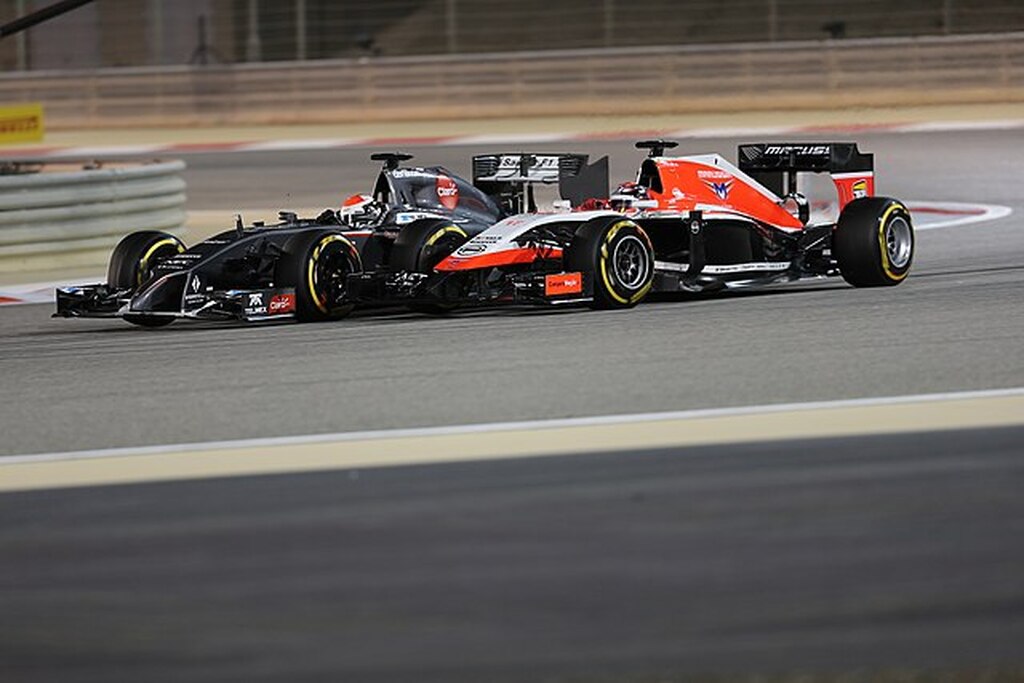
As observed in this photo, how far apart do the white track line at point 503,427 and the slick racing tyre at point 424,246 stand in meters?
3.44

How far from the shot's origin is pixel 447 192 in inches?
487

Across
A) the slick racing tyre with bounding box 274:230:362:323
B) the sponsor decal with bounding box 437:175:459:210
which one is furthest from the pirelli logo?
the slick racing tyre with bounding box 274:230:362:323

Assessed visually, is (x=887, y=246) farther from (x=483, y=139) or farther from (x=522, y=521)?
(x=483, y=139)

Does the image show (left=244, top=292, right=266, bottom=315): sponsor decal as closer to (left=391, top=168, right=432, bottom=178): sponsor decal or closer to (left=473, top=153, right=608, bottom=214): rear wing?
(left=391, top=168, right=432, bottom=178): sponsor decal

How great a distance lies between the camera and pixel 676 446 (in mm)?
7488

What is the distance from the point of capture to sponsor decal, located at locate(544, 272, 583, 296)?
1110 cm

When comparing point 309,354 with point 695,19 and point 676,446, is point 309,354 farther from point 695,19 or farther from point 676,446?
point 695,19

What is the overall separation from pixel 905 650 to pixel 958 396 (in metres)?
3.33

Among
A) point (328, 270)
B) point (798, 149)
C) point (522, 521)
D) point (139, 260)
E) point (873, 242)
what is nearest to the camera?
point (522, 521)

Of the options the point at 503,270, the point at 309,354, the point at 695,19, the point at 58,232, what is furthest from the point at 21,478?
the point at 695,19

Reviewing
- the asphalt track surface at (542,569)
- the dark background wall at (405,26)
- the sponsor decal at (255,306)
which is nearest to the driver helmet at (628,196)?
the sponsor decal at (255,306)

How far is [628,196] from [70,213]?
5.50 meters

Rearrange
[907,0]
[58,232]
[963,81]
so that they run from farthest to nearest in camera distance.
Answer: [907,0]
[963,81]
[58,232]

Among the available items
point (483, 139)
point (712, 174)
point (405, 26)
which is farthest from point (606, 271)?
point (405, 26)
